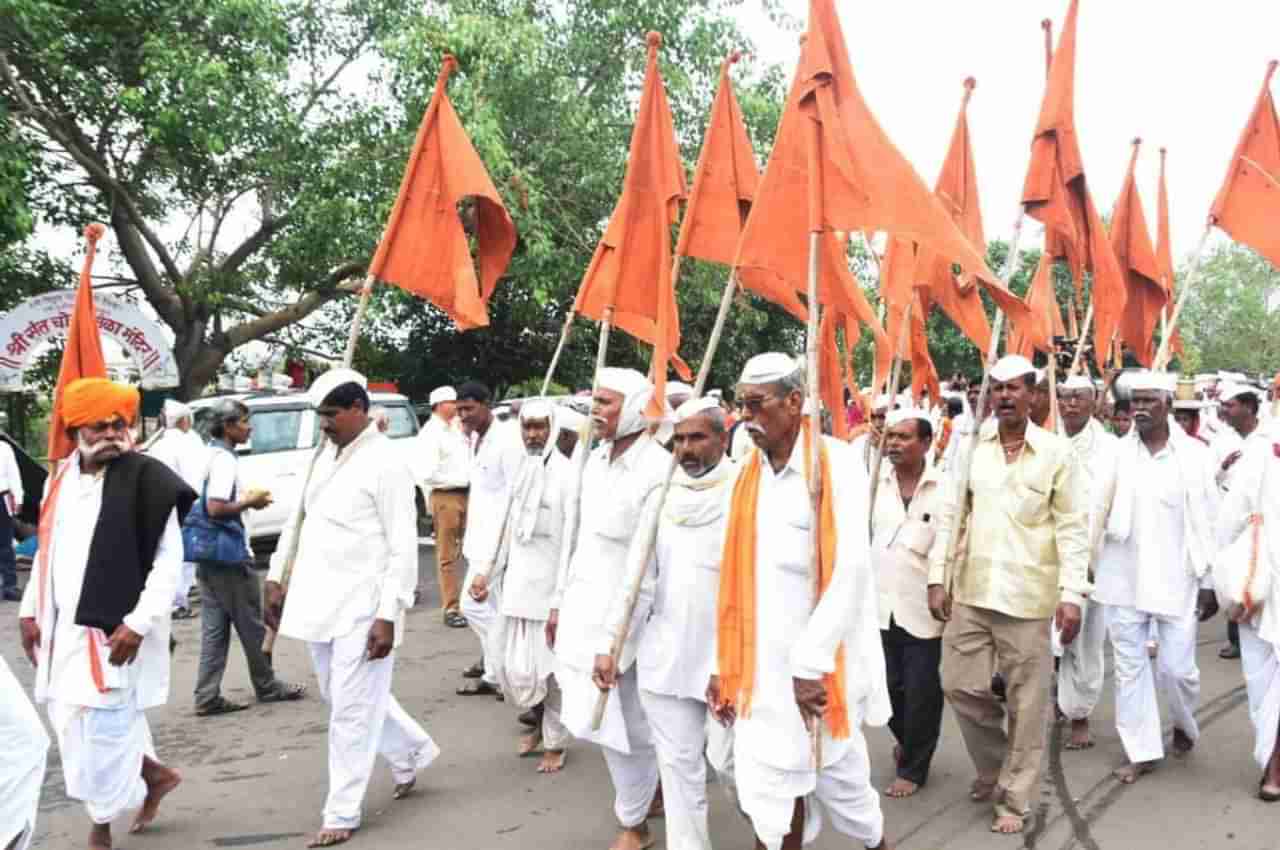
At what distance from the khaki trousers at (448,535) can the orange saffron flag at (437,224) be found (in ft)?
13.7

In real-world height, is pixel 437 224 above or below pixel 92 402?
above

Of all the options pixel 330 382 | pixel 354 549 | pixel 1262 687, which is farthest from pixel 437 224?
pixel 1262 687

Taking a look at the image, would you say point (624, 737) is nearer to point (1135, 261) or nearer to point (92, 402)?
point (92, 402)

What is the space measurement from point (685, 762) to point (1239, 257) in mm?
61539

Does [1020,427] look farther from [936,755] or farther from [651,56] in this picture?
[651,56]

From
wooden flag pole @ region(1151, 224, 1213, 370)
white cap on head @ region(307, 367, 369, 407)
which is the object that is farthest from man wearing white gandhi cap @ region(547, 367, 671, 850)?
wooden flag pole @ region(1151, 224, 1213, 370)

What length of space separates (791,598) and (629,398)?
145cm

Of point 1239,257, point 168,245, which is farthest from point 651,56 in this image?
point 1239,257

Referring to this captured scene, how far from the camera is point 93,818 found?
4570mm

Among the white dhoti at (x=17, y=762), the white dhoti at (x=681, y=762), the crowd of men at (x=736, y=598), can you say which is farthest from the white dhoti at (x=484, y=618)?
the white dhoti at (x=17, y=762)

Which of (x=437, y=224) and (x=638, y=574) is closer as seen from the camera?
(x=638, y=574)

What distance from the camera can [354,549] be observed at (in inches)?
195

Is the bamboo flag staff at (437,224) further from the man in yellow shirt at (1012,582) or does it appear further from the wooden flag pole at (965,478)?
the man in yellow shirt at (1012,582)

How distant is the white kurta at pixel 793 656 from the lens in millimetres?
3799
